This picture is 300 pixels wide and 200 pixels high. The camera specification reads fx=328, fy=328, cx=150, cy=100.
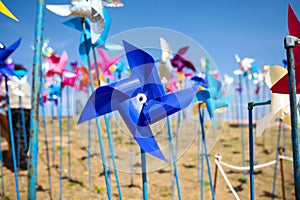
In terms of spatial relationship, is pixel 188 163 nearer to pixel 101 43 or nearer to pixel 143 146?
pixel 101 43

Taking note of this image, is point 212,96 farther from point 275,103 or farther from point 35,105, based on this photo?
point 35,105

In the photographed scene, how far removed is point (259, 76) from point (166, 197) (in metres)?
1.81

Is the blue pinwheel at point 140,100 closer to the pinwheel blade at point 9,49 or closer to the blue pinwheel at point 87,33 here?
the blue pinwheel at point 87,33

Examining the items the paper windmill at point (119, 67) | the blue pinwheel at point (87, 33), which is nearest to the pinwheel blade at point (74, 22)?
the blue pinwheel at point (87, 33)

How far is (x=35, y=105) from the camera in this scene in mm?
728

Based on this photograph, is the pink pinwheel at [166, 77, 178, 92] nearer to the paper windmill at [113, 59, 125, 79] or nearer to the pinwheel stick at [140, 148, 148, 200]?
the paper windmill at [113, 59, 125, 79]

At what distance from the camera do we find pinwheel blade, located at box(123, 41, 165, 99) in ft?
3.41

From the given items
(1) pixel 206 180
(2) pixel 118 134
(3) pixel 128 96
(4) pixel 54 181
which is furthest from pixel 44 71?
(2) pixel 118 134

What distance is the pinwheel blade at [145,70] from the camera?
1040 mm

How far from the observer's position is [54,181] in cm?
340

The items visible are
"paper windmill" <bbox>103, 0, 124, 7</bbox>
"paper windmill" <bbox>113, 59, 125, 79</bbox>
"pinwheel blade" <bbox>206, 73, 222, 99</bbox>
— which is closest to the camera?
"paper windmill" <bbox>103, 0, 124, 7</bbox>

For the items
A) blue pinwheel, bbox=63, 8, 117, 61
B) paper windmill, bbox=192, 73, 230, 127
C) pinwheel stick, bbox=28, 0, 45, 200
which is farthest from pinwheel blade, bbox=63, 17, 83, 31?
pinwheel stick, bbox=28, 0, 45, 200

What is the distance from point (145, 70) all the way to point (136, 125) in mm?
179

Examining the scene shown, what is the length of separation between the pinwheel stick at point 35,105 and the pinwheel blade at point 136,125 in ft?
1.16
